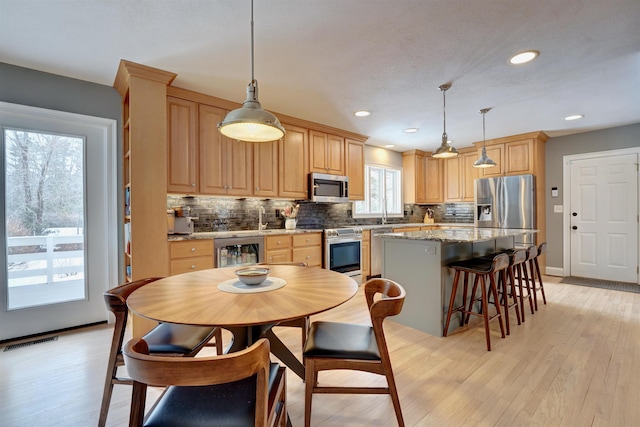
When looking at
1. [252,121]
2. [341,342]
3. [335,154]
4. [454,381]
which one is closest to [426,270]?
[454,381]

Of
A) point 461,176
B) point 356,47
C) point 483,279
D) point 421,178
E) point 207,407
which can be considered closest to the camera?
point 207,407

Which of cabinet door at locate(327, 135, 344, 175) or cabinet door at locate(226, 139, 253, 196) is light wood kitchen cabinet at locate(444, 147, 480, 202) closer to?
cabinet door at locate(327, 135, 344, 175)

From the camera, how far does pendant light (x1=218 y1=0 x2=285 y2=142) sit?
1.54 m

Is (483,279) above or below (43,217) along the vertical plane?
below

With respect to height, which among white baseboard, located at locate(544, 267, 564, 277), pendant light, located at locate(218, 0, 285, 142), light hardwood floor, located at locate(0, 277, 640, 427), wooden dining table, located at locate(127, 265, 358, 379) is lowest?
light hardwood floor, located at locate(0, 277, 640, 427)

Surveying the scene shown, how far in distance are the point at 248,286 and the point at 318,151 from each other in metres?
3.05

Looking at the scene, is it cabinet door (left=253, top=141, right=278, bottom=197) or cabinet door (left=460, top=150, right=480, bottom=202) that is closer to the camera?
cabinet door (left=253, top=141, right=278, bottom=197)

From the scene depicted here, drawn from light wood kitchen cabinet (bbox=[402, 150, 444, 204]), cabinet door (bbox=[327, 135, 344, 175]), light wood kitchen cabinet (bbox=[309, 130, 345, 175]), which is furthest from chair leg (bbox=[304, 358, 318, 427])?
light wood kitchen cabinet (bbox=[402, 150, 444, 204])

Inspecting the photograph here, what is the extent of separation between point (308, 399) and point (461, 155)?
5.61 meters

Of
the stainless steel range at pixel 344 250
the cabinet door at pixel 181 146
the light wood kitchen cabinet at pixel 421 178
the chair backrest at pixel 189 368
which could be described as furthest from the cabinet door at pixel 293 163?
the chair backrest at pixel 189 368

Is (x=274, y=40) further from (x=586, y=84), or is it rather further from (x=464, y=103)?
(x=586, y=84)

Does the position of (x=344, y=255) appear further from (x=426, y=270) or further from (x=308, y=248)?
(x=426, y=270)

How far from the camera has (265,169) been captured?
3.68 meters

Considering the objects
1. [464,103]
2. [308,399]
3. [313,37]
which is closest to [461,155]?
[464,103]
